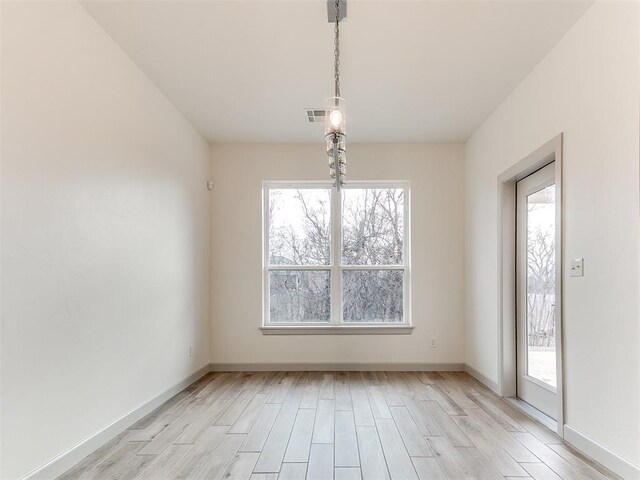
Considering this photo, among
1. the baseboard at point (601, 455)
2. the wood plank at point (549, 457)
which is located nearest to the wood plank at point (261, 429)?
the wood plank at point (549, 457)

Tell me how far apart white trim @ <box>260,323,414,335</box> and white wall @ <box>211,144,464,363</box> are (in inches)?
2.6

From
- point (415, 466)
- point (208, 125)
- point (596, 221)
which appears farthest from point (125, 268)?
point (596, 221)

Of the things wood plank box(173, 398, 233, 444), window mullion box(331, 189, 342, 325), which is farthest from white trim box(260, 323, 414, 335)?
wood plank box(173, 398, 233, 444)

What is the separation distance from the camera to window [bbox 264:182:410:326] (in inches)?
196

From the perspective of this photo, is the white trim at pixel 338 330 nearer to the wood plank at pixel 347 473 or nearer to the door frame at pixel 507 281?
the door frame at pixel 507 281

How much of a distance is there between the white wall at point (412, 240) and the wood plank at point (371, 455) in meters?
1.97

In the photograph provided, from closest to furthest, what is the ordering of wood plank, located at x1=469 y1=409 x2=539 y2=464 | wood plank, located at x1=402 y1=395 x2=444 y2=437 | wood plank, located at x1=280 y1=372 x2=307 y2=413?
wood plank, located at x1=469 y1=409 x2=539 y2=464, wood plank, located at x1=402 y1=395 x2=444 y2=437, wood plank, located at x1=280 y1=372 x2=307 y2=413

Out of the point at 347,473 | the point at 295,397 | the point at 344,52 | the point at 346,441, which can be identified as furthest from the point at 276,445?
the point at 344,52

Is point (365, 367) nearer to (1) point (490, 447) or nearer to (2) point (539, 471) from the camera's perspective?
(1) point (490, 447)

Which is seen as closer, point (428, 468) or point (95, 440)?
point (428, 468)

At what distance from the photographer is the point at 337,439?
275 cm

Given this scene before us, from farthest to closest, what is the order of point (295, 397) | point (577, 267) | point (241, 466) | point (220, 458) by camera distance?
point (295, 397) < point (577, 267) < point (220, 458) < point (241, 466)

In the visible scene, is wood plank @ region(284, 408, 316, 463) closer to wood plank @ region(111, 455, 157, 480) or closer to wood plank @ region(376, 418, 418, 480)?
wood plank @ region(376, 418, 418, 480)

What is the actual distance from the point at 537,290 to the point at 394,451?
6.06 feet
